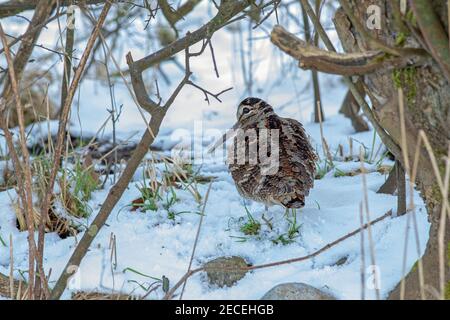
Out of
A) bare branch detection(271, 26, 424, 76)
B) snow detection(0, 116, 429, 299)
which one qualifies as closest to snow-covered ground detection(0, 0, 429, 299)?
snow detection(0, 116, 429, 299)

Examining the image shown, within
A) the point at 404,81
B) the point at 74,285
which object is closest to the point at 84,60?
the point at 74,285

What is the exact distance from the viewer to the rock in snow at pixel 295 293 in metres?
3.96

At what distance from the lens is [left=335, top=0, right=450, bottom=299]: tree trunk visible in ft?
11.8

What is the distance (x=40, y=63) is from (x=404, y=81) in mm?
5623

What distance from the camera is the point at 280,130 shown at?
17.3 feet

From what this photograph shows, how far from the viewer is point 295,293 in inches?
157

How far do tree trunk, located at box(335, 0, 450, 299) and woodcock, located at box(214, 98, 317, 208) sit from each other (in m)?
1.08

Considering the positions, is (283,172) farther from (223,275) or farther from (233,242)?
(223,275)

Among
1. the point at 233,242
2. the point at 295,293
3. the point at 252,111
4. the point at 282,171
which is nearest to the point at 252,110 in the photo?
the point at 252,111

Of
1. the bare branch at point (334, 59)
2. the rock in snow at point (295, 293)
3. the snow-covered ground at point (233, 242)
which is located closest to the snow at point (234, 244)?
the snow-covered ground at point (233, 242)

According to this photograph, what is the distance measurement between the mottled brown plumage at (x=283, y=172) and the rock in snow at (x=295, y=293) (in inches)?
31.7

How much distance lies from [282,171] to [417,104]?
1.39m
